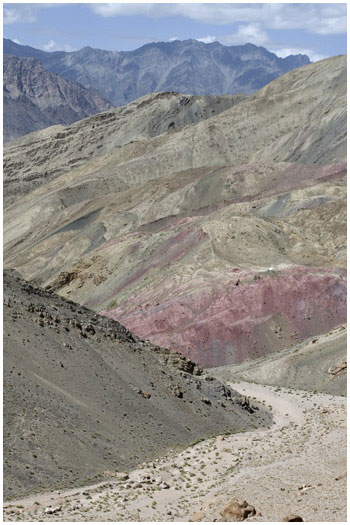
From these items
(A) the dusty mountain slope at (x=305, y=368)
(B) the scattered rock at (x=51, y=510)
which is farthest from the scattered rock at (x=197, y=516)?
(A) the dusty mountain slope at (x=305, y=368)

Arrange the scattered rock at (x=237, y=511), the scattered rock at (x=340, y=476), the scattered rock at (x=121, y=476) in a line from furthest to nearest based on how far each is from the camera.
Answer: the scattered rock at (x=121, y=476) → the scattered rock at (x=340, y=476) → the scattered rock at (x=237, y=511)

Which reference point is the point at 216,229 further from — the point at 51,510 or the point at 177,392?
the point at 51,510

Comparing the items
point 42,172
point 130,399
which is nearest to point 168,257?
point 130,399

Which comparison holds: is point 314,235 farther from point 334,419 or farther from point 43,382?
point 43,382

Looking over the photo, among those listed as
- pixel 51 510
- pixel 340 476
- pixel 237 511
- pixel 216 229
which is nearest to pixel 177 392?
pixel 340 476

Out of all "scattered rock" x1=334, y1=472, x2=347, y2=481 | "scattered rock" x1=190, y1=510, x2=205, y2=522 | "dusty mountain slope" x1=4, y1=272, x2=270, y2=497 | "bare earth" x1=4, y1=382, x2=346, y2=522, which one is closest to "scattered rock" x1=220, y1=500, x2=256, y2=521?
"bare earth" x1=4, y1=382, x2=346, y2=522

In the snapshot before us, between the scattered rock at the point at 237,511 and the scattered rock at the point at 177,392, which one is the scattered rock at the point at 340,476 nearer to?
the scattered rock at the point at 237,511
